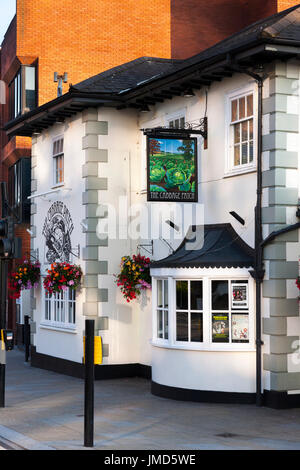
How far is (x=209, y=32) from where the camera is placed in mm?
31719

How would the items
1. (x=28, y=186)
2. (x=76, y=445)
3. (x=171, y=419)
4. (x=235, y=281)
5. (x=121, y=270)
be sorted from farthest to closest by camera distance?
(x=28, y=186) → (x=121, y=270) → (x=235, y=281) → (x=171, y=419) → (x=76, y=445)

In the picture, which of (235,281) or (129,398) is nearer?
(235,281)

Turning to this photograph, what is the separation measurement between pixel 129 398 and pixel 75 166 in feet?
20.7

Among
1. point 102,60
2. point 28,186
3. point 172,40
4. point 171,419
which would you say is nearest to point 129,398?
point 171,419

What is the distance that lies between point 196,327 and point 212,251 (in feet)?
4.72

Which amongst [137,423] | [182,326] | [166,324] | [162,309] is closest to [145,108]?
[162,309]

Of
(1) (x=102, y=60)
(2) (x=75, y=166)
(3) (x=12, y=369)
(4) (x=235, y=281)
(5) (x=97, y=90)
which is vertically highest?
(1) (x=102, y=60)

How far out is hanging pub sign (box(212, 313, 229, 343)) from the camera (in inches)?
575

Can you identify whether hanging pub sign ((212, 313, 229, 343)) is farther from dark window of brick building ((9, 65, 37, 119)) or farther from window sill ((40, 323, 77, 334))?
dark window of brick building ((9, 65, 37, 119))

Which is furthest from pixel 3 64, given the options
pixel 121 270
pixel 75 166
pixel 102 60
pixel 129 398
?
pixel 129 398

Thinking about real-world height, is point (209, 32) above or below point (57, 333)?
above

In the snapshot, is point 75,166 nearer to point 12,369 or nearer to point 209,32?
point 12,369

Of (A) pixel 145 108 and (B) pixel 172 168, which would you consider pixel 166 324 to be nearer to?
(B) pixel 172 168

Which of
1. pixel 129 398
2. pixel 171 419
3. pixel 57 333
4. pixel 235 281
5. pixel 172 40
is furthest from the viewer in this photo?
pixel 172 40
